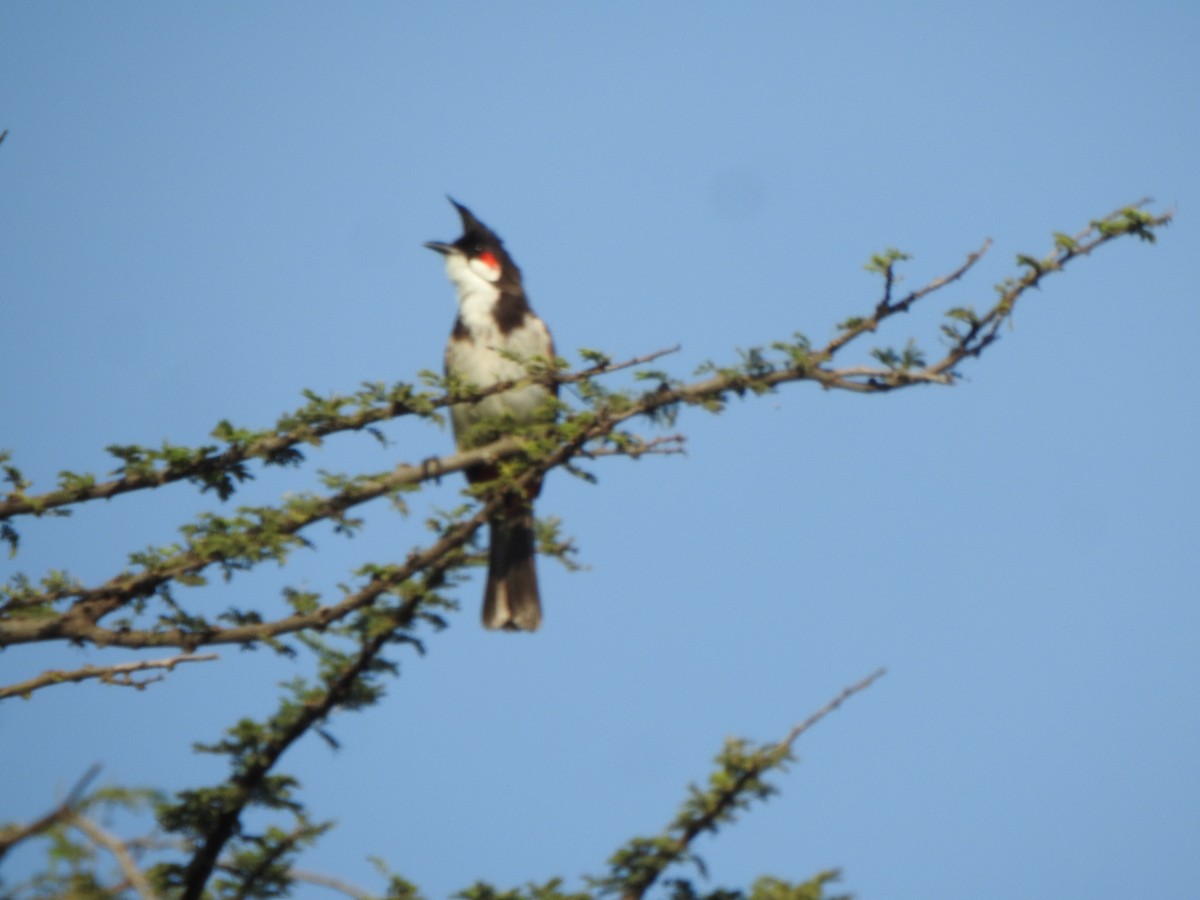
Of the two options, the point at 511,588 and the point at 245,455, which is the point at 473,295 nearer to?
the point at 511,588

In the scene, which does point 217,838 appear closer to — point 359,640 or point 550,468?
point 359,640

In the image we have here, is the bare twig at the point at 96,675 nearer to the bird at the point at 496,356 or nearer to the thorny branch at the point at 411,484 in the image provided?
the thorny branch at the point at 411,484

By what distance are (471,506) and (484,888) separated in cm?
111

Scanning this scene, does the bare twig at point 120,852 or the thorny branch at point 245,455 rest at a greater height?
the thorny branch at point 245,455

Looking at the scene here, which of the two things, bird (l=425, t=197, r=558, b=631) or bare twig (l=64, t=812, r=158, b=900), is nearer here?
bare twig (l=64, t=812, r=158, b=900)

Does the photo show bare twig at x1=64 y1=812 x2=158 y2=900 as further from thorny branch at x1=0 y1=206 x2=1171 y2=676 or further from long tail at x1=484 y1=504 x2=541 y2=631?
long tail at x1=484 y1=504 x2=541 y2=631

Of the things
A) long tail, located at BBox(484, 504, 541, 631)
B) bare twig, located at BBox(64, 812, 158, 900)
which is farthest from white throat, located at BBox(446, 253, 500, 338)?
bare twig, located at BBox(64, 812, 158, 900)

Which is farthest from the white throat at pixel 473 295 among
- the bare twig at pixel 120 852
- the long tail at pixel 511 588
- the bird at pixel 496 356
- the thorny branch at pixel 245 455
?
the bare twig at pixel 120 852

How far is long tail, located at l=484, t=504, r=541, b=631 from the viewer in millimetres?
6570

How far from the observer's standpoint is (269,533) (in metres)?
4.14

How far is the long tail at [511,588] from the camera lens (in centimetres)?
657

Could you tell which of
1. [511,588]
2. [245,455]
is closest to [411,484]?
[245,455]

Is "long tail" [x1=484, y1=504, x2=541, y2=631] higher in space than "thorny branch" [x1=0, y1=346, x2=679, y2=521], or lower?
higher

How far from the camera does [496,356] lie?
273 inches
